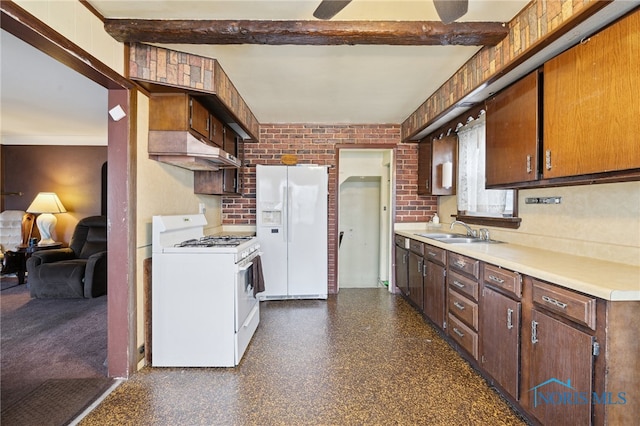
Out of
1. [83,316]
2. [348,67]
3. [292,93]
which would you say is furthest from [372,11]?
[83,316]

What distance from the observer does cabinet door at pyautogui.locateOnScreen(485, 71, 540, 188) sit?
1.99m

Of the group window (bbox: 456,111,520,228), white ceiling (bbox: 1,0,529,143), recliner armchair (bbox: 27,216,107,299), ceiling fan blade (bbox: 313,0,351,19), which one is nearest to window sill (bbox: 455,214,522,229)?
window (bbox: 456,111,520,228)

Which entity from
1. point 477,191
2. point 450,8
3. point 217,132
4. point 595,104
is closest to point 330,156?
point 217,132

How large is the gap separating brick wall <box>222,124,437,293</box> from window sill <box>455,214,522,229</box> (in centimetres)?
91

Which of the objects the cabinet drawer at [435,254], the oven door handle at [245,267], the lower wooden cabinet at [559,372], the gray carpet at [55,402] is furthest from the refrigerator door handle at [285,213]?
the lower wooden cabinet at [559,372]

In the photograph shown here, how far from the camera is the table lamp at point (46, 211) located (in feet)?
15.4

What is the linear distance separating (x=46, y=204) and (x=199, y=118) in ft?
12.6

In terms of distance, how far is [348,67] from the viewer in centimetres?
258

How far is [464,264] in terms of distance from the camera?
7.59 ft

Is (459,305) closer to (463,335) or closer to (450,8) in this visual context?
(463,335)

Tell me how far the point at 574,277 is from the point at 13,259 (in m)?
6.40

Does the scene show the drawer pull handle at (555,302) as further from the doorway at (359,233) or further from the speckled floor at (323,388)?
the doorway at (359,233)

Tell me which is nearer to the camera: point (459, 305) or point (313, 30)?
point (313, 30)

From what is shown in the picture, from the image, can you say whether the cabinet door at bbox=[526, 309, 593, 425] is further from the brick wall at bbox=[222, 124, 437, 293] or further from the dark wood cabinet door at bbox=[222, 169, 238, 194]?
the dark wood cabinet door at bbox=[222, 169, 238, 194]
